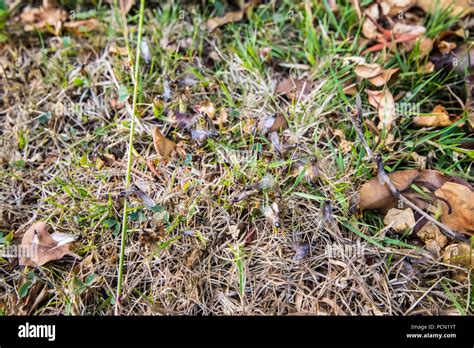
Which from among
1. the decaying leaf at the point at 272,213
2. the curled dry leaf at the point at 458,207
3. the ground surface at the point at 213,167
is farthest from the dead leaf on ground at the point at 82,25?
the curled dry leaf at the point at 458,207

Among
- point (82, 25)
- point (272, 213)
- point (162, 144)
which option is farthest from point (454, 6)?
point (82, 25)

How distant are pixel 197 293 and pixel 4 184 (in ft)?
3.52

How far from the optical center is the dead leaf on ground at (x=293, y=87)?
212cm

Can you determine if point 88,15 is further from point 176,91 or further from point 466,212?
point 466,212

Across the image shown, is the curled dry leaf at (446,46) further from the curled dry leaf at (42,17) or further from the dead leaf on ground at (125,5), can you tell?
the curled dry leaf at (42,17)

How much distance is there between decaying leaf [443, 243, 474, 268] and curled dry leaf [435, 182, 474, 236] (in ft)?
0.25

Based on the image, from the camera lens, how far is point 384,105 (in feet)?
6.56

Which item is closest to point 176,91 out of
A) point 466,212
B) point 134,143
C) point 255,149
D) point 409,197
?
point 134,143

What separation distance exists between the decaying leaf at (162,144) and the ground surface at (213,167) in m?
0.04

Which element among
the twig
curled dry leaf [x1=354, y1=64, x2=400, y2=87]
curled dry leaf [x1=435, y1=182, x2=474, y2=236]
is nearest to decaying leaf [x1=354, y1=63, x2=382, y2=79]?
curled dry leaf [x1=354, y1=64, x2=400, y2=87]

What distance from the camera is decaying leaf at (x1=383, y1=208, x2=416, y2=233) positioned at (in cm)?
179

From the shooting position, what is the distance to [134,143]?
2.06 meters

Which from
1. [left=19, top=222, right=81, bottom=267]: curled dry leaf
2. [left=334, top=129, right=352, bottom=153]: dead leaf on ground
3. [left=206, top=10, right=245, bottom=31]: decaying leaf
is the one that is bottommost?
[left=19, top=222, right=81, bottom=267]: curled dry leaf

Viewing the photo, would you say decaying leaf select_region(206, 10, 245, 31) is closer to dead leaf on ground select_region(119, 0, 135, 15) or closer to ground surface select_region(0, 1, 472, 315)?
ground surface select_region(0, 1, 472, 315)
